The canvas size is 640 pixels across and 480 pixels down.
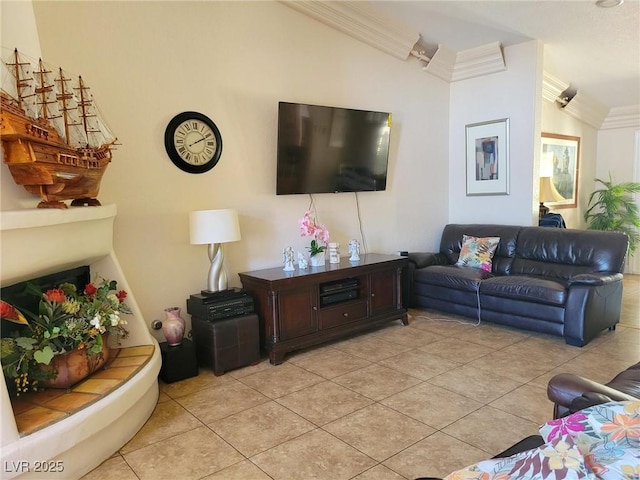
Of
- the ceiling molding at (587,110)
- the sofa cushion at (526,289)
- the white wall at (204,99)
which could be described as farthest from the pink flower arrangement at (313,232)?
the ceiling molding at (587,110)

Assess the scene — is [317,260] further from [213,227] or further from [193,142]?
[193,142]

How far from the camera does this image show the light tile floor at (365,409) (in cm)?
220

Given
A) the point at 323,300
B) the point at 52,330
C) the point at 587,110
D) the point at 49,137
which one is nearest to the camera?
the point at 49,137

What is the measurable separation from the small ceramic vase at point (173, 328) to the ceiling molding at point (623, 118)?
23.8 ft

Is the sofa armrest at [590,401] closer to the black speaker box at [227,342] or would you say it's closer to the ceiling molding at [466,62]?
the black speaker box at [227,342]

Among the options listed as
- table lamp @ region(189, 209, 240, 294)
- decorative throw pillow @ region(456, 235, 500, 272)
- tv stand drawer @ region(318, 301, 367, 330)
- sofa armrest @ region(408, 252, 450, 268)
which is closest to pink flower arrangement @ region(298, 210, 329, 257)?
tv stand drawer @ region(318, 301, 367, 330)

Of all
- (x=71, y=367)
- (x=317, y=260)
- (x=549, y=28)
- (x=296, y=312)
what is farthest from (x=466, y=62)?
(x=71, y=367)

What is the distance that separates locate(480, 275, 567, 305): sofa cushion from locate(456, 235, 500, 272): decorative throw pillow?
0.40 m

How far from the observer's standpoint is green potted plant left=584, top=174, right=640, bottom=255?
21.8ft

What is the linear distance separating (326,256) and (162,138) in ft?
6.10

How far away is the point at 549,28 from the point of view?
14.6 ft

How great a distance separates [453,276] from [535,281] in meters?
0.78

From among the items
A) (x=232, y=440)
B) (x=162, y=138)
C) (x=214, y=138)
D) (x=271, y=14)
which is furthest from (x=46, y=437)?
(x=271, y=14)

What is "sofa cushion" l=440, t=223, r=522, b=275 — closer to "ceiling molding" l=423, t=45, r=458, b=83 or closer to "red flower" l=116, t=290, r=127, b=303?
"ceiling molding" l=423, t=45, r=458, b=83
